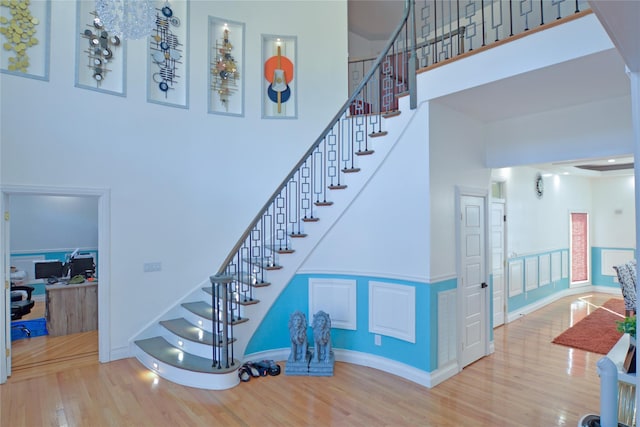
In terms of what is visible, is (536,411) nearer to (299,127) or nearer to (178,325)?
(178,325)

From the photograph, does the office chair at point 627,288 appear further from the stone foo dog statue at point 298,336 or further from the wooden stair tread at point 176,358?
the wooden stair tread at point 176,358

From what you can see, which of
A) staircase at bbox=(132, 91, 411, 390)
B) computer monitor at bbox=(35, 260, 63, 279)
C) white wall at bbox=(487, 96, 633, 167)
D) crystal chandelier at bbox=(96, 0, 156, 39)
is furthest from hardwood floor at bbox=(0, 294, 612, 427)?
crystal chandelier at bbox=(96, 0, 156, 39)

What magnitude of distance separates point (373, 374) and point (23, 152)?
15.4 feet

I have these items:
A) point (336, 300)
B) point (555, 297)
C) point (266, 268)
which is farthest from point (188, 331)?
point (555, 297)

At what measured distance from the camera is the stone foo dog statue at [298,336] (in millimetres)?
4152

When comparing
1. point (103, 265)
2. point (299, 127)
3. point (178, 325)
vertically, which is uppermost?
point (299, 127)

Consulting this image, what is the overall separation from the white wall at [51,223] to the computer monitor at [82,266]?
1498mm

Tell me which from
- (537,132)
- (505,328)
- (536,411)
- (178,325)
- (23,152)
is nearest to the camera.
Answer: (536,411)

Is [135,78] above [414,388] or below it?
Answer: above

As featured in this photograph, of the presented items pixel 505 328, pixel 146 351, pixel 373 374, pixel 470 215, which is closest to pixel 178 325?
pixel 146 351

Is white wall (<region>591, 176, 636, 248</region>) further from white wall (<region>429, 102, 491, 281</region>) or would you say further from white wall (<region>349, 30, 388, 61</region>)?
white wall (<region>429, 102, 491, 281</region>)

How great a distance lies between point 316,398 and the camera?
355 centimetres

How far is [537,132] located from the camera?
4336 millimetres

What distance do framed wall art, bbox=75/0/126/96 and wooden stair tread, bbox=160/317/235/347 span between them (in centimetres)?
313
